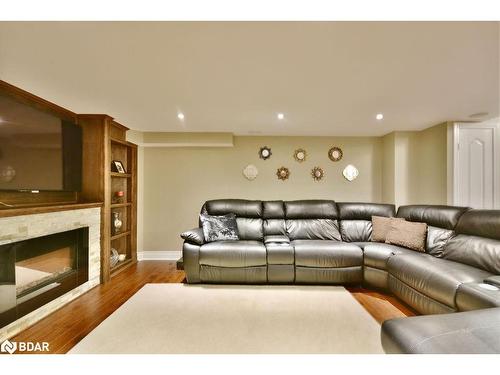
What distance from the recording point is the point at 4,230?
6.47 ft

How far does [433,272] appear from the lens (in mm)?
2193

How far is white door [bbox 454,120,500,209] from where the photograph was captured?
141 inches

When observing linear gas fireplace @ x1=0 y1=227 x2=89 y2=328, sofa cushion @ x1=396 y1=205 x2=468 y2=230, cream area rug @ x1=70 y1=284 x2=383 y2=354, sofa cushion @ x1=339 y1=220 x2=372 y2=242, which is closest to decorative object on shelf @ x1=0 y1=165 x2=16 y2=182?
linear gas fireplace @ x1=0 y1=227 x2=89 y2=328

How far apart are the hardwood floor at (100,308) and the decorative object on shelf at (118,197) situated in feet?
3.58

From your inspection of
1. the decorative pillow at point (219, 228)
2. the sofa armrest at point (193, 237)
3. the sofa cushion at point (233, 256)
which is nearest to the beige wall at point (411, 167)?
the sofa cushion at point (233, 256)

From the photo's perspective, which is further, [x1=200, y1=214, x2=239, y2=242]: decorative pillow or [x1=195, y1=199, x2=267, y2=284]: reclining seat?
[x1=200, y1=214, x2=239, y2=242]: decorative pillow

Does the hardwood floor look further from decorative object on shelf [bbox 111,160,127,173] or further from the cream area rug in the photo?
decorative object on shelf [bbox 111,160,127,173]

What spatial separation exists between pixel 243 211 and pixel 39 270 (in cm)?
246

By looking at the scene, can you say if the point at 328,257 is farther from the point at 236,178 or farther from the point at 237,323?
the point at 236,178

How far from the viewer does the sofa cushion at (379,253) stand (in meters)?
2.90

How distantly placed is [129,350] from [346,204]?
10.9 ft

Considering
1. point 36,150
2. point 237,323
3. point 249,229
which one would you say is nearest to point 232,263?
point 249,229

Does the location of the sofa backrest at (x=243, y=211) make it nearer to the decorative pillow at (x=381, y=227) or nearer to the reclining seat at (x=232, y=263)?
the reclining seat at (x=232, y=263)

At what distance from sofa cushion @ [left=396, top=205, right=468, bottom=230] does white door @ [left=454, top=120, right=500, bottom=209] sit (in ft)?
2.48
